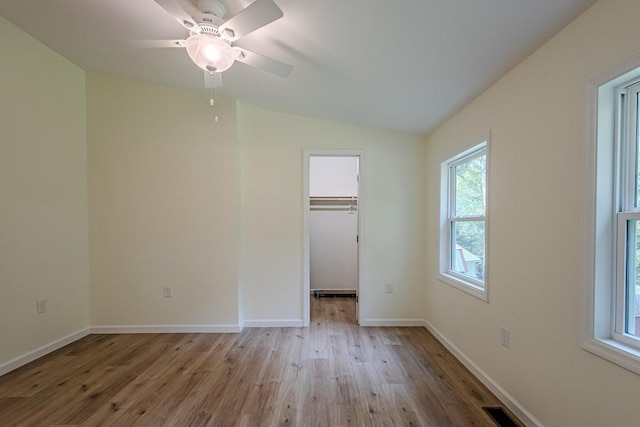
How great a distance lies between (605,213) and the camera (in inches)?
49.1

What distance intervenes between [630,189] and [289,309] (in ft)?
9.58

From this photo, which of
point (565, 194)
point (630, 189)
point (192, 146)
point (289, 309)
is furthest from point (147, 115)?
point (630, 189)

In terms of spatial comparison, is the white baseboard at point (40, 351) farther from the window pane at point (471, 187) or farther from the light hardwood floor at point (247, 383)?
the window pane at point (471, 187)

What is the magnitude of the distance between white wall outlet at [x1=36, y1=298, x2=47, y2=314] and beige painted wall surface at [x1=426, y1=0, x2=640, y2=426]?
3.77 meters

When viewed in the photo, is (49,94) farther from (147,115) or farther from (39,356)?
(39,356)

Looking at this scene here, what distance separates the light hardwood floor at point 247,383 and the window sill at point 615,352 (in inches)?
32.6

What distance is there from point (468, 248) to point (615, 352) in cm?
142

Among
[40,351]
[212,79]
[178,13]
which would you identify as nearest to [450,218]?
[212,79]

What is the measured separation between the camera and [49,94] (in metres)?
2.58

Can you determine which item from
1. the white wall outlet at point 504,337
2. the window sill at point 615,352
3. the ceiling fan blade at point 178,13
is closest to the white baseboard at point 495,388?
the white wall outlet at point 504,337

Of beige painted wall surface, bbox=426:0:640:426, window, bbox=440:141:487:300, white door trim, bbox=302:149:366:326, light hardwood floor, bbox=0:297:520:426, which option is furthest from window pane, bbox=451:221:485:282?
white door trim, bbox=302:149:366:326

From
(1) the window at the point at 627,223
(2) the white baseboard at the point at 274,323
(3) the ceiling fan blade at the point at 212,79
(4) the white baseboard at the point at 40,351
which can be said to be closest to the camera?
(1) the window at the point at 627,223

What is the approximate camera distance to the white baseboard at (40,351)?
221cm

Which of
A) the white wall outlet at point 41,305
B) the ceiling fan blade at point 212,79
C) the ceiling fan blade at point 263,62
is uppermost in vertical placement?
the ceiling fan blade at point 263,62
